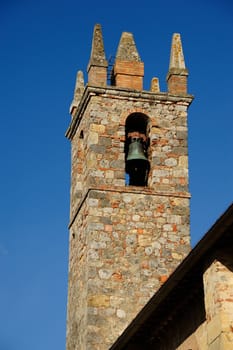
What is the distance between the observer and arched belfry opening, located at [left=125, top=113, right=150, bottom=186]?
18156 mm

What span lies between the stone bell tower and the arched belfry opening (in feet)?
0.06

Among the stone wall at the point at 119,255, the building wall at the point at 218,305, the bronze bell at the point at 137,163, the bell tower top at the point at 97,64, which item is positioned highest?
the bell tower top at the point at 97,64

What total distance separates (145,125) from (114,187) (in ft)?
5.68

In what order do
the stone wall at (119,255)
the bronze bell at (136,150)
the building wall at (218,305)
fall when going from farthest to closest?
1. the bronze bell at (136,150)
2. the stone wall at (119,255)
3. the building wall at (218,305)

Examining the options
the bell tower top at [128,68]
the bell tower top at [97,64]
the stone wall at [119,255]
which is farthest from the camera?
the bell tower top at [128,68]

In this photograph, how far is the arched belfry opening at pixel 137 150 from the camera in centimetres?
1816

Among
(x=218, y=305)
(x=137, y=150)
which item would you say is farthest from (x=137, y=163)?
(x=218, y=305)

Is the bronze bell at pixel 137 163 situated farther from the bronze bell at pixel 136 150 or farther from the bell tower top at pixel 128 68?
the bell tower top at pixel 128 68

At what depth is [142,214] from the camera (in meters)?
17.5

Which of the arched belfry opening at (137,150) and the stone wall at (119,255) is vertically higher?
the arched belfry opening at (137,150)

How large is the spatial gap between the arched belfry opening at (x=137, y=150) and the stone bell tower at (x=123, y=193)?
2 centimetres

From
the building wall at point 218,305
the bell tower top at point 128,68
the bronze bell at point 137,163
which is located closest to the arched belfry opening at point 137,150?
the bronze bell at point 137,163

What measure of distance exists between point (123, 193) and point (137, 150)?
3.50 ft

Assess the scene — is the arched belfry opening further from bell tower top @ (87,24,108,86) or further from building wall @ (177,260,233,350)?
building wall @ (177,260,233,350)
